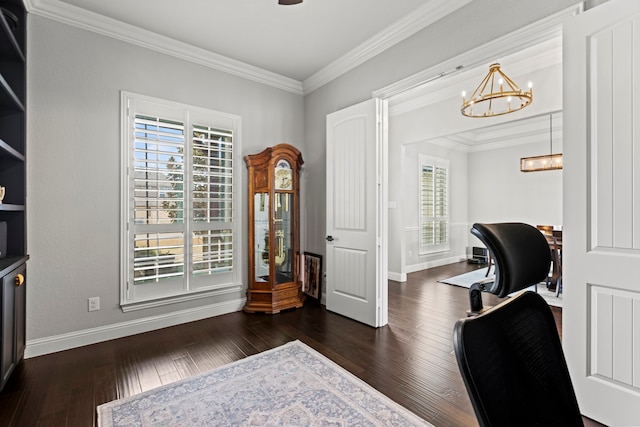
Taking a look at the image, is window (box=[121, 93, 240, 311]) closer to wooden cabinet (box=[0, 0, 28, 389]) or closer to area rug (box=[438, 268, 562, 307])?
wooden cabinet (box=[0, 0, 28, 389])

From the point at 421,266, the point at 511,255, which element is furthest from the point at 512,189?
the point at 511,255

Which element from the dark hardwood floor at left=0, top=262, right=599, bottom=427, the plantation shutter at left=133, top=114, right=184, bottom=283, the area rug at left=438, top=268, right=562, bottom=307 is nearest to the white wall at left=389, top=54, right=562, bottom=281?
the area rug at left=438, top=268, right=562, bottom=307

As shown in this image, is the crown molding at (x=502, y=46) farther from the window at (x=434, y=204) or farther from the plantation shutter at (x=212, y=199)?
the window at (x=434, y=204)

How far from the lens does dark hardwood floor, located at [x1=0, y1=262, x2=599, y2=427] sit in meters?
1.94

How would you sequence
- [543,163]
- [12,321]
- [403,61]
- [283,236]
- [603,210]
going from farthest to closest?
[543,163] < [283,236] < [403,61] < [12,321] < [603,210]

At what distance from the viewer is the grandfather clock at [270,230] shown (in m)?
3.68

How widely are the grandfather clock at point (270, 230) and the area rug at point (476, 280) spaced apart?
2878mm

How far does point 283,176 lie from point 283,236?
75 cm

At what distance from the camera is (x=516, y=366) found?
0.63 meters

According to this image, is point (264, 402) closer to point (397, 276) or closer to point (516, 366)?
point (516, 366)

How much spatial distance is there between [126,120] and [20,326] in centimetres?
191

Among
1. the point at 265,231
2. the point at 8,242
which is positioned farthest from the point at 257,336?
the point at 8,242

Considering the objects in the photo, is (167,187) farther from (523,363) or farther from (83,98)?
(523,363)

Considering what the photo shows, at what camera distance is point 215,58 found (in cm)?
351
